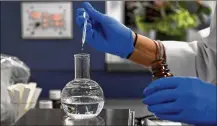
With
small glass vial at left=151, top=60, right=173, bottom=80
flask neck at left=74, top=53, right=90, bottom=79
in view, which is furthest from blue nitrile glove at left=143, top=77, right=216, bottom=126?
flask neck at left=74, top=53, right=90, bottom=79

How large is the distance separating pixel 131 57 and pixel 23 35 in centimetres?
110

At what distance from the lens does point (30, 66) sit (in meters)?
2.39

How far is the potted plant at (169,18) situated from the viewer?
2.34 metres

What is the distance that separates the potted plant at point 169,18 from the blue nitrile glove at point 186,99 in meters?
1.33

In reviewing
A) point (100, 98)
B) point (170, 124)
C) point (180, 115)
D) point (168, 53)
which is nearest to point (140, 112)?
point (170, 124)

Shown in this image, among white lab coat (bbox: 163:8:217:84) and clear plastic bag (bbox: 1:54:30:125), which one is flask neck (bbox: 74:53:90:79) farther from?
clear plastic bag (bbox: 1:54:30:125)

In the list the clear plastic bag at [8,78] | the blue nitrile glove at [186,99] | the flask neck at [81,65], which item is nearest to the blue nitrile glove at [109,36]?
the flask neck at [81,65]

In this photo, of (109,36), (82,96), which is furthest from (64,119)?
(109,36)

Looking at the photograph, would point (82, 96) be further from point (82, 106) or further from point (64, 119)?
point (64, 119)

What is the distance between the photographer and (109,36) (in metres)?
1.37

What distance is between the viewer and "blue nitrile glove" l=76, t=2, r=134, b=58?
135cm

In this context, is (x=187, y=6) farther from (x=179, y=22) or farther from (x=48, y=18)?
(x=48, y=18)

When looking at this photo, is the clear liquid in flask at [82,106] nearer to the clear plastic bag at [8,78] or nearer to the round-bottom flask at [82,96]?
the round-bottom flask at [82,96]

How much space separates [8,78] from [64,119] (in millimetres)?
662
